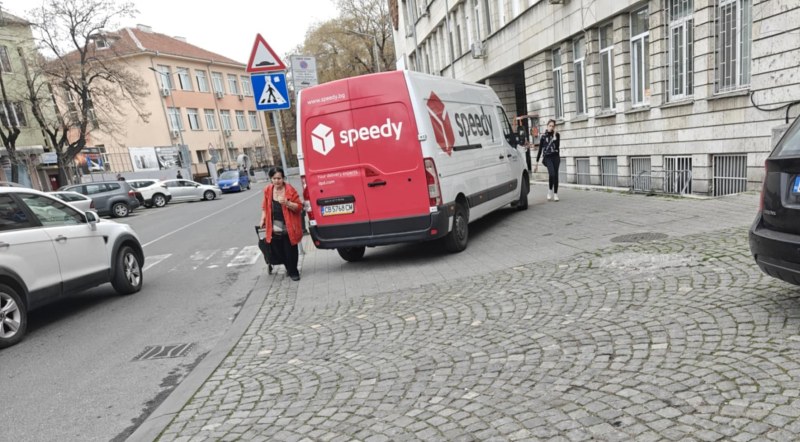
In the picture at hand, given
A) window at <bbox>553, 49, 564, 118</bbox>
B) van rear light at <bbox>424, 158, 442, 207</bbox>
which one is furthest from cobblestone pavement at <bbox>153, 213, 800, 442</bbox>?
window at <bbox>553, 49, 564, 118</bbox>

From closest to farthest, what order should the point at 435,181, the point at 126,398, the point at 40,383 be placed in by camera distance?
the point at 126,398
the point at 40,383
the point at 435,181

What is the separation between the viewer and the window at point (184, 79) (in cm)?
5025

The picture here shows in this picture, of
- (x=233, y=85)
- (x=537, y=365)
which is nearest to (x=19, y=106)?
(x=233, y=85)

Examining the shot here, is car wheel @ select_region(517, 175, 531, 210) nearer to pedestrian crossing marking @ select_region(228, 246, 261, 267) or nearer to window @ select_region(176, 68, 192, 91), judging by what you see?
pedestrian crossing marking @ select_region(228, 246, 261, 267)

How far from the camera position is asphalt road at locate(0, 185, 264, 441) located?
12.4 ft

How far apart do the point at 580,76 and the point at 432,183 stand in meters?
11.5

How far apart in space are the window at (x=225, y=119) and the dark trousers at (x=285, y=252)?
2066 inches

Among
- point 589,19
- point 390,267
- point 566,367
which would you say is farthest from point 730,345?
point 589,19

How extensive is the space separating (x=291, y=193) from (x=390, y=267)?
1.84 meters

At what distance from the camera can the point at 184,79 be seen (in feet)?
167

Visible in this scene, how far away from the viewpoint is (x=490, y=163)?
920cm

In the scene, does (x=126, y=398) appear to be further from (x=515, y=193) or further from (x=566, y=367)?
(x=515, y=193)

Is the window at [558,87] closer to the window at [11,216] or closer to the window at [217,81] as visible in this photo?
the window at [11,216]

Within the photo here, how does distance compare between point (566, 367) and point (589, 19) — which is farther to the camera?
point (589, 19)
